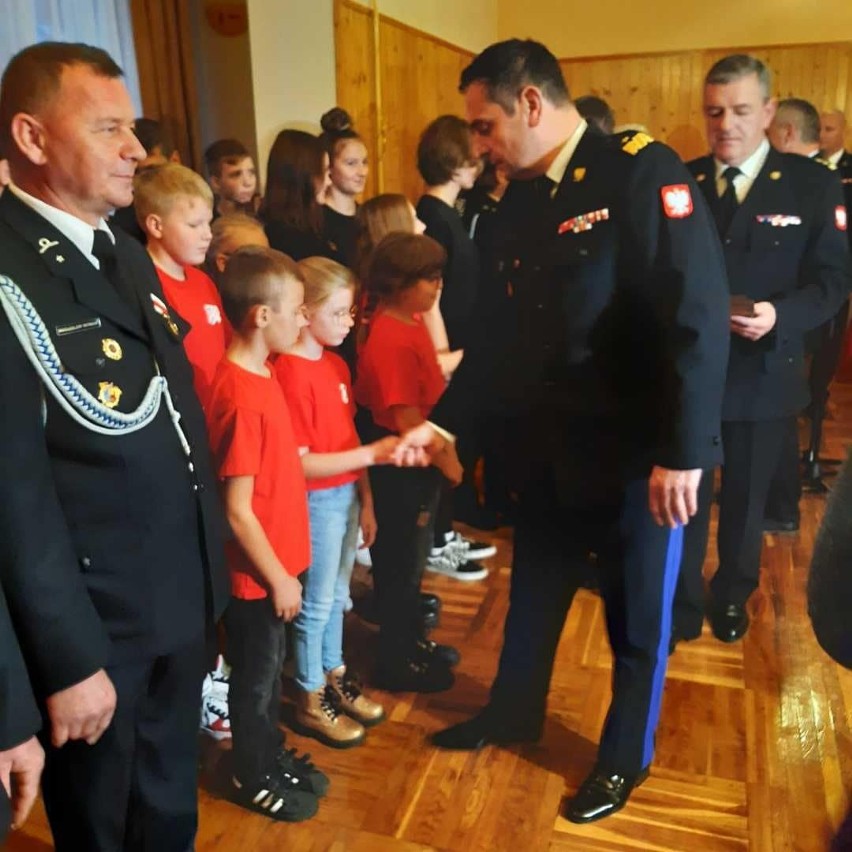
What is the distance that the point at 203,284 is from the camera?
5.92ft

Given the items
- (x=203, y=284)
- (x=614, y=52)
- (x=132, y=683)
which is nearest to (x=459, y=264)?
(x=203, y=284)

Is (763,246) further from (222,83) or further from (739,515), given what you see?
(222,83)

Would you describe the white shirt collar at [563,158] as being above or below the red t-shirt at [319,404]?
above

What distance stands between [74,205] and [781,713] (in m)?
1.87

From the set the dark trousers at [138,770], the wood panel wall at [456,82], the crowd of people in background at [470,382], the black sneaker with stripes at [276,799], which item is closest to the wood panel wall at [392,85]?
the wood panel wall at [456,82]

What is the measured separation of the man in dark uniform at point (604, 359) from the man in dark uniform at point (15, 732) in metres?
1.00

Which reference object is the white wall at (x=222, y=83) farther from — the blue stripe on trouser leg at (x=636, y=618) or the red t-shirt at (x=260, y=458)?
the blue stripe on trouser leg at (x=636, y=618)

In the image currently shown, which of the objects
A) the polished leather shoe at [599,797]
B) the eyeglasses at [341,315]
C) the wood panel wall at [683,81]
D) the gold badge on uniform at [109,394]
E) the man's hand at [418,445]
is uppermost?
the wood panel wall at [683,81]

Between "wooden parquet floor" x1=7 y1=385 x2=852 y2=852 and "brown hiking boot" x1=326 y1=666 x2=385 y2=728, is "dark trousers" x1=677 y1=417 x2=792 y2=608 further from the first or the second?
"brown hiking boot" x1=326 y1=666 x2=385 y2=728

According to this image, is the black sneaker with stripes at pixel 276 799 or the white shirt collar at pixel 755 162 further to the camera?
the white shirt collar at pixel 755 162

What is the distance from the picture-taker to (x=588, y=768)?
1.82 metres

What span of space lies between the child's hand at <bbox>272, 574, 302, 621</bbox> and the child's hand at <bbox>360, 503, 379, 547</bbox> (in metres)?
0.36

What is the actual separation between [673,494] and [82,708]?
1011 millimetres

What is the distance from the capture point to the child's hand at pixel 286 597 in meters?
1.59
